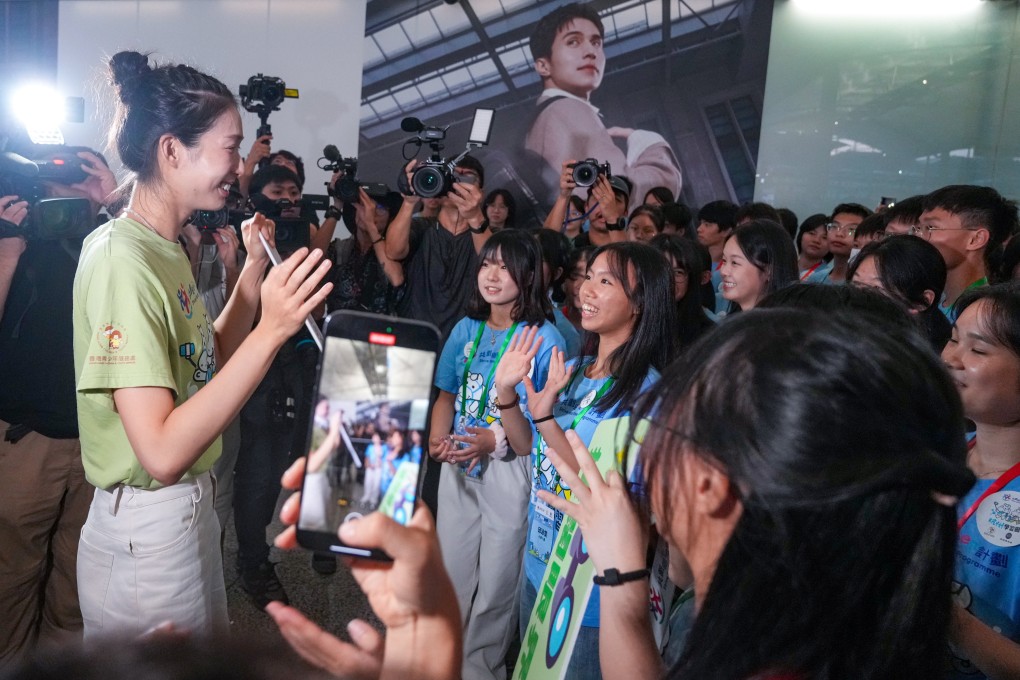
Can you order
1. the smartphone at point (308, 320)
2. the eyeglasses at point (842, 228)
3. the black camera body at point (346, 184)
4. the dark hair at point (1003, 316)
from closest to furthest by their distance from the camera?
the smartphone at point (308, 320) → the dark hair at point (1003, 316) → the black camera body at point (346, 184) → the eyeglasses at point (842, 228)

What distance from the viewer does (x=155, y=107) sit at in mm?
1241

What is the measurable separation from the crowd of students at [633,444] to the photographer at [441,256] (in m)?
0.62

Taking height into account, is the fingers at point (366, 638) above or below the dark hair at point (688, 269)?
below

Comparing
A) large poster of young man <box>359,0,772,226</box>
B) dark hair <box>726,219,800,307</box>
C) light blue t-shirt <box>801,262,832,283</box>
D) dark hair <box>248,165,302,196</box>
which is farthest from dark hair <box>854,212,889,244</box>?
dark hair <box>248,165,302,196</box>

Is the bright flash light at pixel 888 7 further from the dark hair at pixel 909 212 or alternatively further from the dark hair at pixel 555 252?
the dark hair at pixel 555 252

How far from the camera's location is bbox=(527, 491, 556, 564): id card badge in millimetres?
1648

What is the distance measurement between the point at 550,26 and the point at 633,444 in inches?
186

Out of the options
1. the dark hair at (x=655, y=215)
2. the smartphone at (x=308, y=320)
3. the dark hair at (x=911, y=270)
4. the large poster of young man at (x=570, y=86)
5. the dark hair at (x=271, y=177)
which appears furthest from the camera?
the large poster of young man at (x=570, y=86)

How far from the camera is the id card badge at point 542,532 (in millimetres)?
1648

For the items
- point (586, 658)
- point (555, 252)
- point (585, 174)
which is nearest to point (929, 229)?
point (555, 252)

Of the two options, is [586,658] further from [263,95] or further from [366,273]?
[263,95]

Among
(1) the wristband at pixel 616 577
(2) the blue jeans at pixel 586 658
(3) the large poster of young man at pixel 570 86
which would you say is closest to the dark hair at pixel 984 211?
(2) the blue jeans at pixel 586 658

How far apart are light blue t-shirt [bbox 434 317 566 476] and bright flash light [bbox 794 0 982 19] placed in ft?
15.0

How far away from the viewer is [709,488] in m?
0.66
